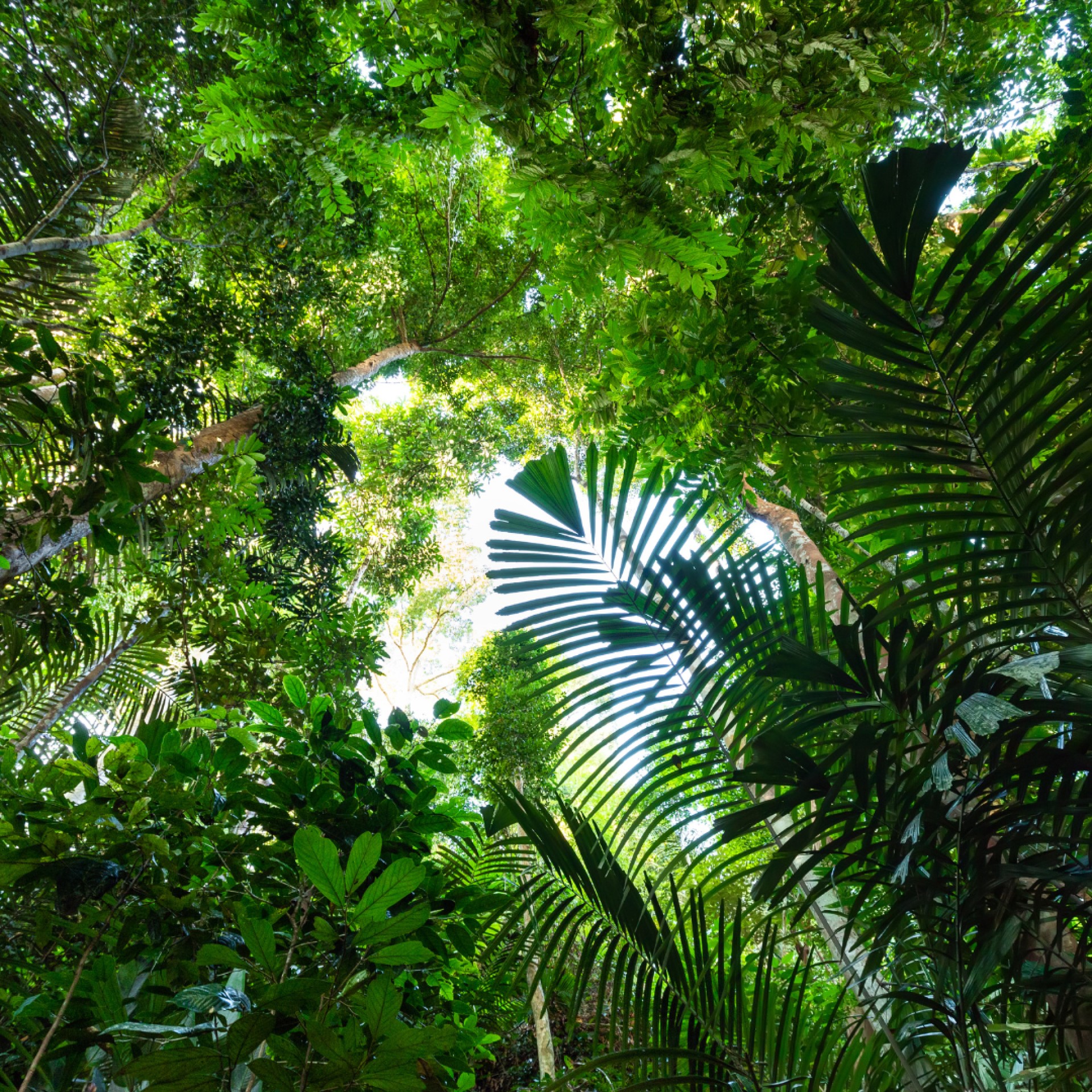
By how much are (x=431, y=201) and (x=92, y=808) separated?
7402 millimetres

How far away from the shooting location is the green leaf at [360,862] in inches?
29.7

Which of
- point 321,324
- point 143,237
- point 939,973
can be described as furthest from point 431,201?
point 939,973

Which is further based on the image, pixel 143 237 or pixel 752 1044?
pixel 143 237

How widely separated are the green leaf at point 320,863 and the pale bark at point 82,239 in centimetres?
365

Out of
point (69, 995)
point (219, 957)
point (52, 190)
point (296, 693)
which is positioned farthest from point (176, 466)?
point (219, 957)

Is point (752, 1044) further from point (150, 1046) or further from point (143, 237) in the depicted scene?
point (143, 237)

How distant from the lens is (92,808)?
Result: 1.12m

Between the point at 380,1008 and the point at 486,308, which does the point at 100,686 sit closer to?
the point at 380,1008

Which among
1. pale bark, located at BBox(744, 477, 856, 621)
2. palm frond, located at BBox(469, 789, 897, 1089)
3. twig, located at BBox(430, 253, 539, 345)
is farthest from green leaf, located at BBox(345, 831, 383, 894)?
twig, located at BBox(430, 253, 539, 345)

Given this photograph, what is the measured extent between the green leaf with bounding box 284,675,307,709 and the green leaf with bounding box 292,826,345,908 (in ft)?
2.03

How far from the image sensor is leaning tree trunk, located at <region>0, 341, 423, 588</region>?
6.88 ft

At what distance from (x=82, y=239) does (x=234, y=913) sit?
3888 millimetres

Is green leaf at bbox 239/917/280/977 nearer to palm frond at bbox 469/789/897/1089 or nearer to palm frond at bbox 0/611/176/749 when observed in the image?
palm frond at bbox 469/789/897/1089

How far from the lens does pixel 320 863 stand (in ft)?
2.41
